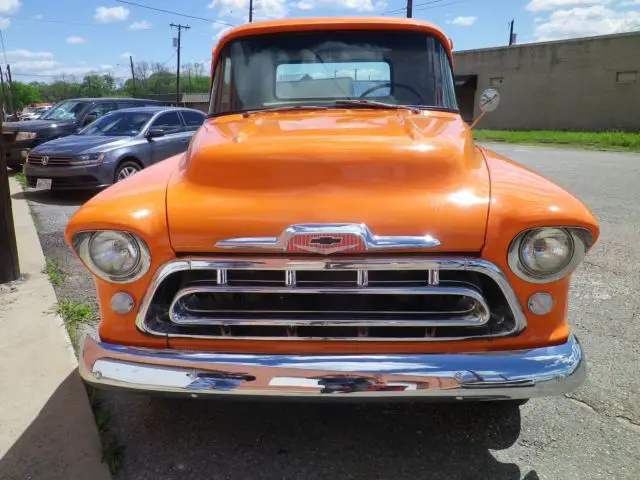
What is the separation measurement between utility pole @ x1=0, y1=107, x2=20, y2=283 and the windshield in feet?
27.2

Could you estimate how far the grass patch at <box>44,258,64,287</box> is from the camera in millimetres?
4688

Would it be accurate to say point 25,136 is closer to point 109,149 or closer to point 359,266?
point 109,149

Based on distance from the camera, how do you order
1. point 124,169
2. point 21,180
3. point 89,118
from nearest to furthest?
point 124,169 < point 21,180 < point 89,118

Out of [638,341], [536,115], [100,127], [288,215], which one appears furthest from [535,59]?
[288,215]

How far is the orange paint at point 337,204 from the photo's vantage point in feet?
6.53

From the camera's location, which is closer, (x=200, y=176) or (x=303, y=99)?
(x=200, y=176)

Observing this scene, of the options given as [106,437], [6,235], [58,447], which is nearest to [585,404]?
[106,437]

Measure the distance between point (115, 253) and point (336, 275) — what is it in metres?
0.86

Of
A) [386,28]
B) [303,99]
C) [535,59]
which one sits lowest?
[303,99]

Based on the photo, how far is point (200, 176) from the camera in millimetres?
2299

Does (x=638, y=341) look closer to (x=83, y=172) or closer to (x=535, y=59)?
(x=83, y=172)

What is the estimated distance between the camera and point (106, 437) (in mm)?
2525

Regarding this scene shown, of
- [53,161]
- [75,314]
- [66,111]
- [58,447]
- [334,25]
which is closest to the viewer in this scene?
[58,447]

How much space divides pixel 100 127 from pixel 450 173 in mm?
8797
